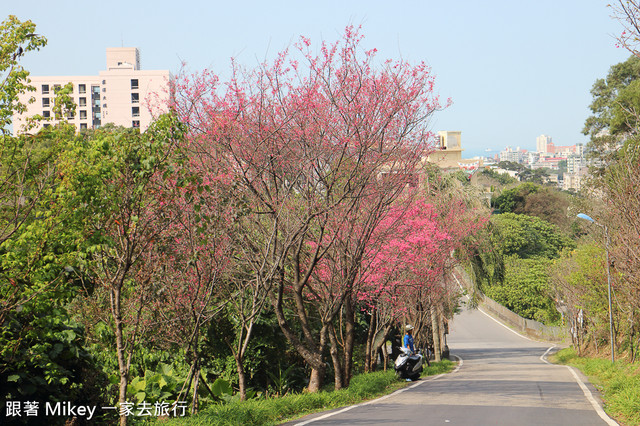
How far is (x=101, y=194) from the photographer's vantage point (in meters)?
8.91

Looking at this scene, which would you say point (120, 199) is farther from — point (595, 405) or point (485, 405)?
point (595, 405)

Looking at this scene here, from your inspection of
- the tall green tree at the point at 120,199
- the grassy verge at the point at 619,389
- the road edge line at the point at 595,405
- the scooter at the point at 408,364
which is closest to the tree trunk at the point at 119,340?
the tall green tree at the point at 120,199

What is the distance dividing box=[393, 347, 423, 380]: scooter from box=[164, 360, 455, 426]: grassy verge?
5.77 feet

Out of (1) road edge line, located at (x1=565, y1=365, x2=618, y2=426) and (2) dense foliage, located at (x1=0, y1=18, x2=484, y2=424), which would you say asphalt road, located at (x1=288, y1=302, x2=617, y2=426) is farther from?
(2) dense foliage, located at (x1=0, y1=18, x2=484, y2=424)

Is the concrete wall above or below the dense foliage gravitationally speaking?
below

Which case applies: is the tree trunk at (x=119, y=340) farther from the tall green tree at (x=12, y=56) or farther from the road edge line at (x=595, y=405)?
the road edge line at (x=595, y=405)

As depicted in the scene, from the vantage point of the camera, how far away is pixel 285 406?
12.6 m

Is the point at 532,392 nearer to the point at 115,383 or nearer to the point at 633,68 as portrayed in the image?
the point at 115,383

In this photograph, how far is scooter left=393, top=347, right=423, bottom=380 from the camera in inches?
788

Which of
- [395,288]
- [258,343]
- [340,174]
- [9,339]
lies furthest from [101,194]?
[395,288]

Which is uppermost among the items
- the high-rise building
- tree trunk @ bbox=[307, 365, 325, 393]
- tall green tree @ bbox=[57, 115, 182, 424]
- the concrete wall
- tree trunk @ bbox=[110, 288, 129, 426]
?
the high-rise building

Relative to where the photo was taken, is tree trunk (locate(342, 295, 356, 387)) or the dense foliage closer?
the dense foliage

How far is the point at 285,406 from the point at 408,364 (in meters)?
8.20

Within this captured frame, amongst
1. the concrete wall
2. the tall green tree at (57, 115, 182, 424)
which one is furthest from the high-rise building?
the tall green tree at (57, 115, 182, 424)
